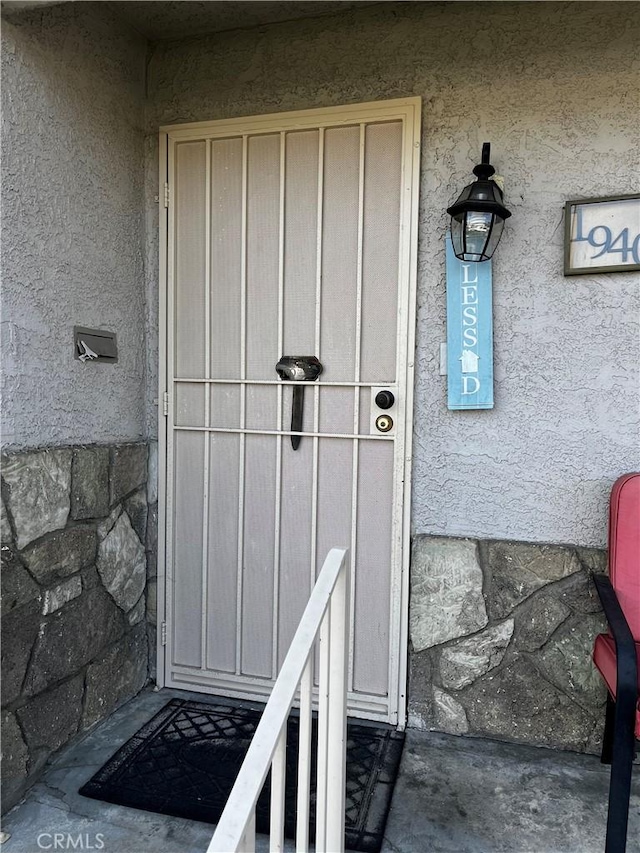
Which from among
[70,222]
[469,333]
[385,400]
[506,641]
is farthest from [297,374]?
[506,641]

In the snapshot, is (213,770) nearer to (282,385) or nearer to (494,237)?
(282,385)

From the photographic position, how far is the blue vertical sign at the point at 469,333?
2.01 meters

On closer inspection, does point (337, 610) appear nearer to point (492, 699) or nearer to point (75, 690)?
point (492, 699)

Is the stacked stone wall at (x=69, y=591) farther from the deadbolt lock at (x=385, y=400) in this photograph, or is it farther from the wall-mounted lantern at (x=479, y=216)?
the wall-mounted lantern at (x=479, y=216)

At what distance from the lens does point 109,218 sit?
219 centimetres

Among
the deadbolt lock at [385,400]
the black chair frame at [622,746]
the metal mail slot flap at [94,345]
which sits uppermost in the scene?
the metal mail slot flap at [94,345]

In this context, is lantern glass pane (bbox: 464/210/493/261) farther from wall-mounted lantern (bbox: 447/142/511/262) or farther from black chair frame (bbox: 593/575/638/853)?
black chair frame (bbox: 593/575/638/853)

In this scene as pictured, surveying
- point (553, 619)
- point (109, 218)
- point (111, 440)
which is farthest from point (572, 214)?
point (111, 440)

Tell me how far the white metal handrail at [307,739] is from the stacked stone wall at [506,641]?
2.92ft

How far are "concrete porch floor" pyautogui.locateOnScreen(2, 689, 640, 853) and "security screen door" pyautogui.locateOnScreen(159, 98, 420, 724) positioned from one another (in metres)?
0.34

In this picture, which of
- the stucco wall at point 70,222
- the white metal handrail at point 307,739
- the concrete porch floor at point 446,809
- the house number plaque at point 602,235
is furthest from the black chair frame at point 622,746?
the stucco wall at point 70,222

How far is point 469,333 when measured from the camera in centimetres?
203

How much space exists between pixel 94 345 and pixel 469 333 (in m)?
1.40

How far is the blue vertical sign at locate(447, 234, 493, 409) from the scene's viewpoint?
2014mm
